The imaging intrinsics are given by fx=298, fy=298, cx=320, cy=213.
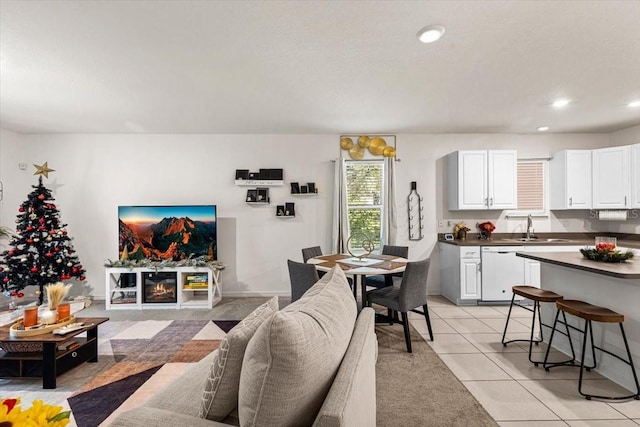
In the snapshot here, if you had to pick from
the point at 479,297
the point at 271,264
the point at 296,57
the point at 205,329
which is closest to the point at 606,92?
the point at 479,297

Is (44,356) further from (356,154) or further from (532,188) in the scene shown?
(532,188)

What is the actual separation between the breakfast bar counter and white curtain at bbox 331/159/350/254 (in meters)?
2.41

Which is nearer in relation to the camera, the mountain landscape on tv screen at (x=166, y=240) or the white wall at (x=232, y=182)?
the mountain landscape on tv screen at (x=166, y=240)

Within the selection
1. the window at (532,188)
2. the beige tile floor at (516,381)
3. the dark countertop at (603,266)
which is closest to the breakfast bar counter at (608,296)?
the dark countertop at (603,266)

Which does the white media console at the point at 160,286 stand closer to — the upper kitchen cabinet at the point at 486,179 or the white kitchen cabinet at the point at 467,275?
the white kitchen cabinet at the point at 467,275

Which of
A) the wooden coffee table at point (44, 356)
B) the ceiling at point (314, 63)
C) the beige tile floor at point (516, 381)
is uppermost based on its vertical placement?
the ceiling at point (314, 63)

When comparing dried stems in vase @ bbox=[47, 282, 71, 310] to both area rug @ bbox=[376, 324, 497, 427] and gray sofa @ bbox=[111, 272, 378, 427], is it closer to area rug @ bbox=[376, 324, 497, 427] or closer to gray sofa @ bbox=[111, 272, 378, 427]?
gray sofa @ bbox=[111, 272, 378, 427]

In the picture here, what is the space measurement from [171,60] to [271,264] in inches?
122

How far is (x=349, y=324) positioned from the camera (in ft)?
4.15

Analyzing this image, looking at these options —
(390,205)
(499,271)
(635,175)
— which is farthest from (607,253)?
(635,175)

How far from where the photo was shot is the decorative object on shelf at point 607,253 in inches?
91.7

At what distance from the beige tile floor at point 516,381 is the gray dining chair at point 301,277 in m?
1.37

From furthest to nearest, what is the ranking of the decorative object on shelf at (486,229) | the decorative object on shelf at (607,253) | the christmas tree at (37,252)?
the decorative object on shelf at (486,229), the christmas tree at (37,252), the decorative object on shelf at (607,253)

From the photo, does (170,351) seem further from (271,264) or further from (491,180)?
(491,180)
